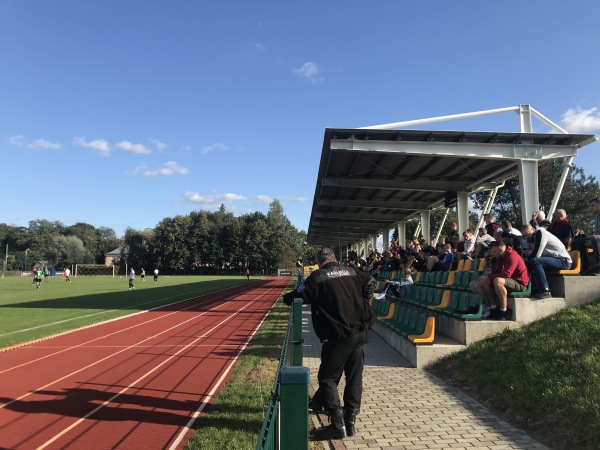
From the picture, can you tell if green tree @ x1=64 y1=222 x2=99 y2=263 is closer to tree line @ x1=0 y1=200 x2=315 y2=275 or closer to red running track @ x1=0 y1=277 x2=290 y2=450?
tree line @ x1=0 y1=200 x2=315 y2=275

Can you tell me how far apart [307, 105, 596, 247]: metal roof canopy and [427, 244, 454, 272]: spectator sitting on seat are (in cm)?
351

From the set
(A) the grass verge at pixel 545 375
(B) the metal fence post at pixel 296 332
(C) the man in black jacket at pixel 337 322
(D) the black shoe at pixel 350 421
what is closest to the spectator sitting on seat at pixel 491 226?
(A) the grass verge at pixel 545 375

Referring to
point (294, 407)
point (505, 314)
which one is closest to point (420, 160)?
point (505, 314)

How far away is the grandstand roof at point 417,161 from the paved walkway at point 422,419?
29.1 feet

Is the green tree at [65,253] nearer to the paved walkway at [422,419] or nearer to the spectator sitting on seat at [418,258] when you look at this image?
the spectator sitting on seat at [418,258]

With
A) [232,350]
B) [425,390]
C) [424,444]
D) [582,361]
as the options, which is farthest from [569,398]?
[232,350]

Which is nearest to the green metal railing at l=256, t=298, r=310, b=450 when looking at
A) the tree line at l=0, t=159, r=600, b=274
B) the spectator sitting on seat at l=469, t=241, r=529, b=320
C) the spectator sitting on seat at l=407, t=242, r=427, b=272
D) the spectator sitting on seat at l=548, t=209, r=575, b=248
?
the spectator sitting on seat at l=469, t=241, r=529, b=320

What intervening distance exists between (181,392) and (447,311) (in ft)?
17.4

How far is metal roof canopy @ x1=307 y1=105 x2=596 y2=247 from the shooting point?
14656 mm

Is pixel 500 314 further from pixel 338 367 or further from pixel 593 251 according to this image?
pixel 338 367

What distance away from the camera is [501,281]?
7711 mm

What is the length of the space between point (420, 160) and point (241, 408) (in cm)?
1364

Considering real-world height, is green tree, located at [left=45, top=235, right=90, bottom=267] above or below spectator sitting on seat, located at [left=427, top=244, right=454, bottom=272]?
above

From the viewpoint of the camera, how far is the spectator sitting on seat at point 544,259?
8.02 meters
